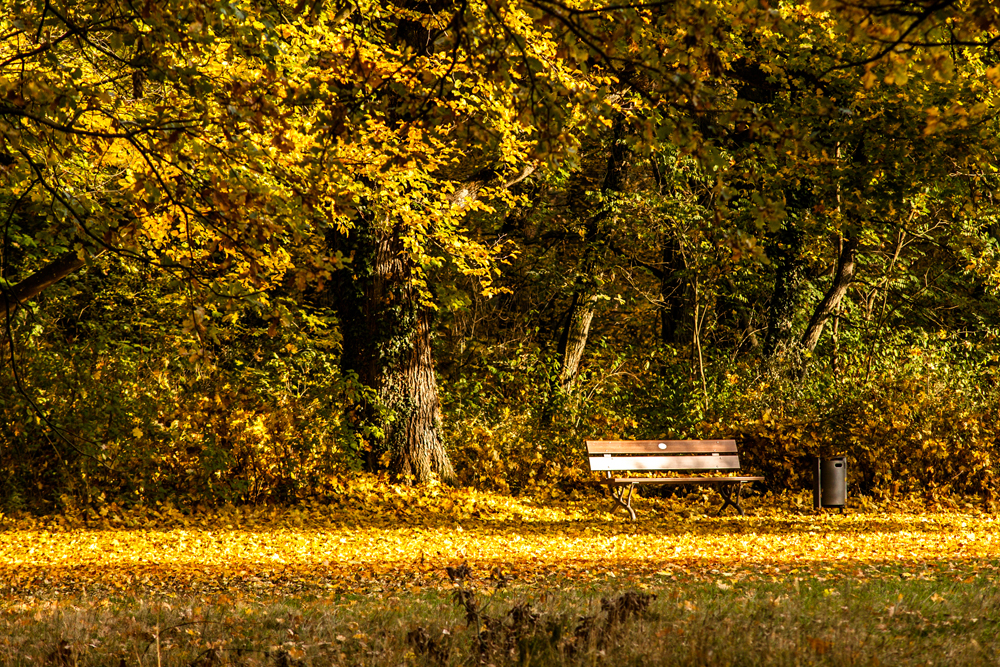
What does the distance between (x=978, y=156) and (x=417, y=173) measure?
19.3 feet

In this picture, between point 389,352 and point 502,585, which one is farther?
point 389,352

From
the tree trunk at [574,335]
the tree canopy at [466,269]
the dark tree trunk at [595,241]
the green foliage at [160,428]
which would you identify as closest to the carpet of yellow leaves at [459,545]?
the green foliage at [160,428]

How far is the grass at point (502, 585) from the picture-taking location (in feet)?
13.9

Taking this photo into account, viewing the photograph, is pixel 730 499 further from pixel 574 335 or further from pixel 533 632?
pixel 533 632

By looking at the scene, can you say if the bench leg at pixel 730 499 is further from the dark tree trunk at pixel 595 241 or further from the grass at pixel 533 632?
the grass at pixel 533 632

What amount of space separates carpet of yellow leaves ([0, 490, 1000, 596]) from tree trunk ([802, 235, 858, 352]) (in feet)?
11.8

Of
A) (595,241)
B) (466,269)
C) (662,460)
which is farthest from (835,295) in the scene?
(466,269)

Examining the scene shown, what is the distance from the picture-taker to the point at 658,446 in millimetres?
11820

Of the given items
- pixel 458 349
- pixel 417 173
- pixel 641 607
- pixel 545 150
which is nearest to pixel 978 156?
pixel 545 150

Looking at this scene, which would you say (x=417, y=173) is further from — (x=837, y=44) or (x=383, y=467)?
(x=837, y=44)

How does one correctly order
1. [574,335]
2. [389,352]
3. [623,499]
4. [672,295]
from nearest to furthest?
[623,499], [389,352], [574,335], [672,295]

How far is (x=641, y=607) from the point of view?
4586 mm

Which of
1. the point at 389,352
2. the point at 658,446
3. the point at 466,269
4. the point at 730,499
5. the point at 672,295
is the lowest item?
the point at 730,499

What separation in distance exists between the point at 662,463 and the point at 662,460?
37 millimetres
